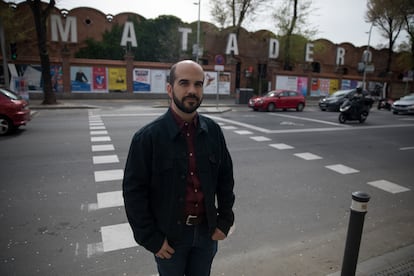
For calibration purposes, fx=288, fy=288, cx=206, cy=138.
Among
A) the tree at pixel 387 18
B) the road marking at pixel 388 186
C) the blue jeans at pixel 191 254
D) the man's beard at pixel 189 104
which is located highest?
the tree at pixel 387 18

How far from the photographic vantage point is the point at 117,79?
25953 mm

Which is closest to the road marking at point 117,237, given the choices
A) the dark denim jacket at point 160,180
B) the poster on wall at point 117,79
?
the dark denim jacket at point 160,180

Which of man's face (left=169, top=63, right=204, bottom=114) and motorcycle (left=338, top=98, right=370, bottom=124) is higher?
man's face (left=169, top=63, right=204, bottom=114)

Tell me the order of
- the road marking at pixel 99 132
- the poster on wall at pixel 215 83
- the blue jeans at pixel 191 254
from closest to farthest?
1. the blue jeans at pixel 191 254
2. the road marking at pixel 99 132
3. the poster on wall at pixel 215 83

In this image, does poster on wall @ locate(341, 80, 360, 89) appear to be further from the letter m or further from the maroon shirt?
the maroon shirt

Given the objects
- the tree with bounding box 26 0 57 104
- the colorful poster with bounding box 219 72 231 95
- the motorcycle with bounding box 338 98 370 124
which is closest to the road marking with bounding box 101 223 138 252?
the motorcycle with bounding box 338 98 370 124

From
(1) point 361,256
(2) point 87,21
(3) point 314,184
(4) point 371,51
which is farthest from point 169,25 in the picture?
(1) point 361,256

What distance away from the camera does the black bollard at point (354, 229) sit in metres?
2.35

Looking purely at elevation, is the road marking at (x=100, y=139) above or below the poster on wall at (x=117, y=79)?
below

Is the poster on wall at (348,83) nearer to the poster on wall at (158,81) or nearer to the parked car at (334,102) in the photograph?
the parked car at (334,102)

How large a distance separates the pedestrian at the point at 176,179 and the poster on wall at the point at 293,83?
107ft

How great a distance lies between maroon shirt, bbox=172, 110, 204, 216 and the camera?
6.07 feet

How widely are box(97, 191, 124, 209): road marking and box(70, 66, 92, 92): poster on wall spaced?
73.8 feet

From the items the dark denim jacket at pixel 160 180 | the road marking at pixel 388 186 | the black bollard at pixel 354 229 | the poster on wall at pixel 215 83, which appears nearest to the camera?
the dark denim jacket at pixel 160 180
